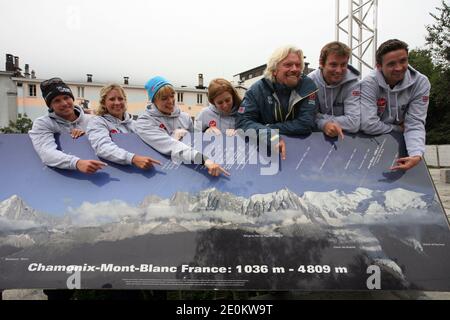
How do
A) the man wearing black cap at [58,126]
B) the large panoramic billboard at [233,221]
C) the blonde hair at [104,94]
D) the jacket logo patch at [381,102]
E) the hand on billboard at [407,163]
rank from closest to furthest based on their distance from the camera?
the large panoramic billboard at [233,221] < the hand on billboard at [407,163] < the man wearing black cap at [58,126] < the jacket logo patch at [381,102] < the blonde hair at [104,94]

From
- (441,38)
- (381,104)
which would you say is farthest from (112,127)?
(441,38)

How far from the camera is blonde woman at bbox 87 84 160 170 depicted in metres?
2.79

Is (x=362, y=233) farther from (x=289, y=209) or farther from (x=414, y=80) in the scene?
(x=414, y=80)

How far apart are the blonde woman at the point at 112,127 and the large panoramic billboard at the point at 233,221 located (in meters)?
0.09

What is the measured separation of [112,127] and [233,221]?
1.34m

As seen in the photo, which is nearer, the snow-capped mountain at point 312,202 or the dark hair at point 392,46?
the snow-capped mountain at point 312,202

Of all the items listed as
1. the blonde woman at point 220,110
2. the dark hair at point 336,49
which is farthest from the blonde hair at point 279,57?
the blonde woman at point 220,110

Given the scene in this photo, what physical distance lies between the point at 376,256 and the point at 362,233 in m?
0.17

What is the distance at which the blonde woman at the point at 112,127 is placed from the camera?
2.79m

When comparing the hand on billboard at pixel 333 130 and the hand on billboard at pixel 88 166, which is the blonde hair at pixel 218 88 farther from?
the hand on billboard at pixel 88 166

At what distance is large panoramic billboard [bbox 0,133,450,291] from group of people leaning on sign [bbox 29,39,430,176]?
0.09 meters

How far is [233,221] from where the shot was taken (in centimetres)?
253
